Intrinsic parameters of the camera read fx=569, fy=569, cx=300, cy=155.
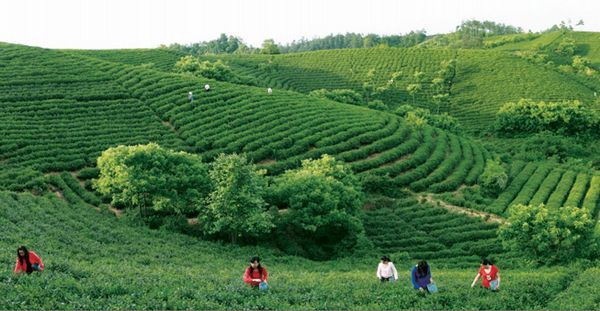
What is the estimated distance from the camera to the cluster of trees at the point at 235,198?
3228cm

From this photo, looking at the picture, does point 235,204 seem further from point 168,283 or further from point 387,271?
point 387,271

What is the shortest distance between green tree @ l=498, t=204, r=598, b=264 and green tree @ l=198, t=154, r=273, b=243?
13688 millimetres

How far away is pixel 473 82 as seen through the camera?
102250 mm

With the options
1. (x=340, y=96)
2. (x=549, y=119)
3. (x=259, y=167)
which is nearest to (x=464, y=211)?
(x=259, y=167)

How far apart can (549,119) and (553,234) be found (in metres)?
53.3

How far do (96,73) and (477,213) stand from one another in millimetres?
42818

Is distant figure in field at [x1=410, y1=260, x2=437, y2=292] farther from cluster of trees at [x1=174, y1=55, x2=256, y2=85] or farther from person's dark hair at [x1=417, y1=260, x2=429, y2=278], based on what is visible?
cluster of trees at [x1=174, y1=55, x2=256, y2=85]

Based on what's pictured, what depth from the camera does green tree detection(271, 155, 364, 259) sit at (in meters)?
33.7

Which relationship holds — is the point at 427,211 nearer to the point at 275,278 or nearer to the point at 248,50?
the point at 275,278

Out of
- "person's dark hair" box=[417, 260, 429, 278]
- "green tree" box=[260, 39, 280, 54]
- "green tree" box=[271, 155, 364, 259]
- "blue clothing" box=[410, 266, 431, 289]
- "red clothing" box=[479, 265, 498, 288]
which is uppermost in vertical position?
"green tree" box=[260, 39, 280, 54]

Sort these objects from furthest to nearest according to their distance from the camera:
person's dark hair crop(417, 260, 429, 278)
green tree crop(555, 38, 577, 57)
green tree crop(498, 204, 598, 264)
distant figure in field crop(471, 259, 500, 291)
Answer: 1. green tree crop(555, 38, 577, 57)
2. green tree crop(498, 204, 598, 264)
3. distant figure in field crop(471, 259, 500, 291)
4. person's dark hair crop(417, 260, 429, 278)

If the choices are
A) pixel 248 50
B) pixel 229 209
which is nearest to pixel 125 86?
pixel 229 209

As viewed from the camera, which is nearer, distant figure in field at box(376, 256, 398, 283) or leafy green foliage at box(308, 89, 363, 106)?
distant figure in field at box(376, 256, 398, 283)

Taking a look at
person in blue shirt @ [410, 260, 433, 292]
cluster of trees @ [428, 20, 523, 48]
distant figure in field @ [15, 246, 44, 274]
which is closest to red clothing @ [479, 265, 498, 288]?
person in blue shirt @ [410, 260, 433, 292]
